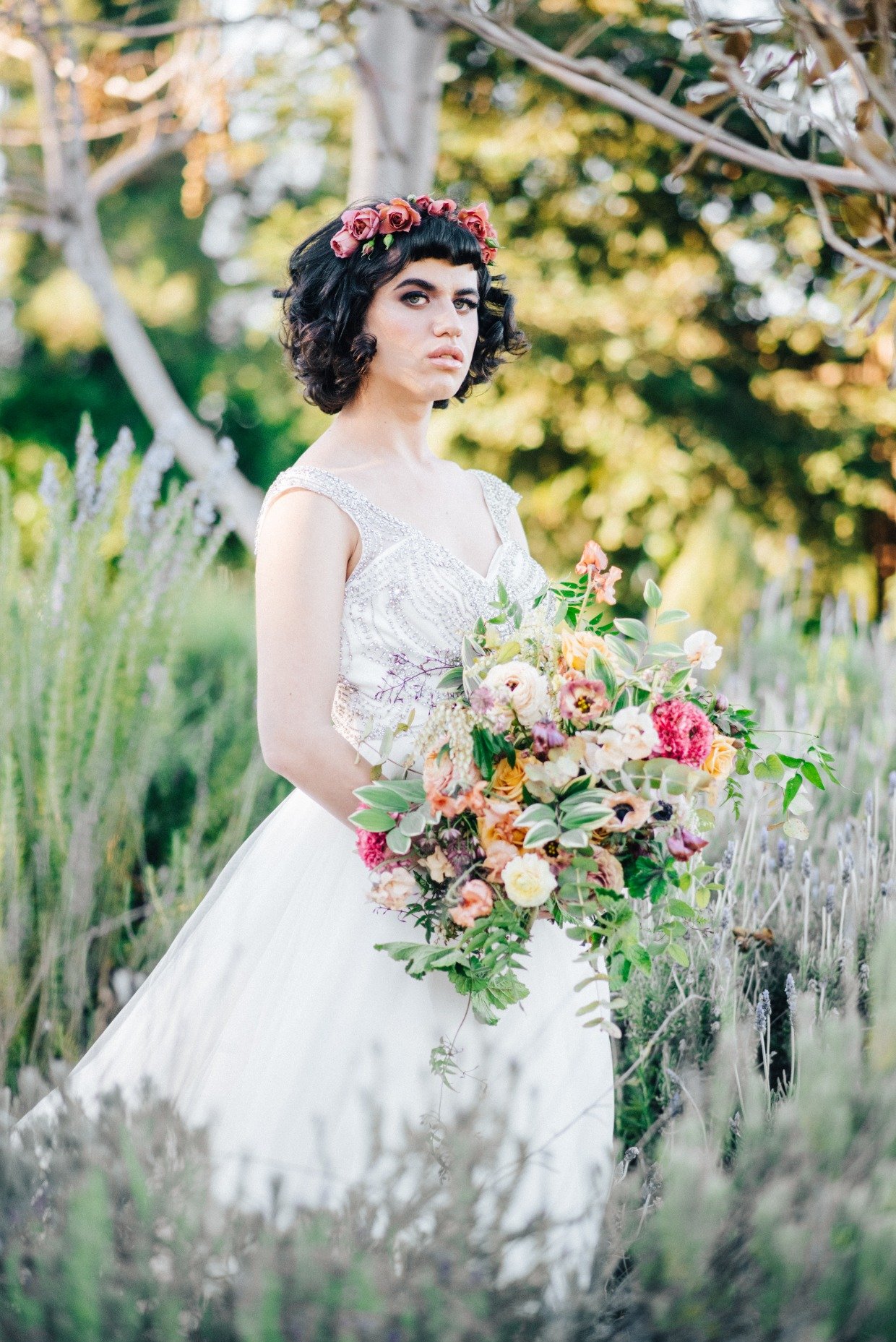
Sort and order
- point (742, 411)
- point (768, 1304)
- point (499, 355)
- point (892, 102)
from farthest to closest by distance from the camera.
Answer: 1. point (742, 411)
2. point (499, 355)
3. point (892, 102)
4. point (768, 1304)

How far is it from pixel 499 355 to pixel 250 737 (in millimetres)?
1934

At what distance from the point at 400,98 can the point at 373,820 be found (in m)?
3.54

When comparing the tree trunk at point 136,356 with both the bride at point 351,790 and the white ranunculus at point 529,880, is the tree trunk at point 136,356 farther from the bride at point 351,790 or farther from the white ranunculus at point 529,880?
the white ranunculus at point 529,880

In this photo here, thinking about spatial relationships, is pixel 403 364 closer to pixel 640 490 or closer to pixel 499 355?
pixel 499 355

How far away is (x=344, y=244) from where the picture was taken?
1898mm

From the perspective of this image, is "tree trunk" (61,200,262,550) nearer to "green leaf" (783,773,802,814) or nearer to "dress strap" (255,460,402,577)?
"dress strap" (255,460,402,577)

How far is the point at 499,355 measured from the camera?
2.46 metres

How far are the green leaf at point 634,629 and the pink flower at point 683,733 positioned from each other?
138 mm

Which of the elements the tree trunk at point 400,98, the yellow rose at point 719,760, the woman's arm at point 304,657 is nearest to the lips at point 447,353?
the woman's arm at point 304,657

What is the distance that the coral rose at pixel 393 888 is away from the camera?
4.77ft

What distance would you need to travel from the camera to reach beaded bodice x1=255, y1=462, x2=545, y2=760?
1.74 meters

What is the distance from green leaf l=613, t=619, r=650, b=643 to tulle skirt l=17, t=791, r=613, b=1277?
0.50 meters

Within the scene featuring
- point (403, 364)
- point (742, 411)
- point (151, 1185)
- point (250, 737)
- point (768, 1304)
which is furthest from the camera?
point (742, 411)

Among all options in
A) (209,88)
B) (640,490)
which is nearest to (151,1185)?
(209,88)
